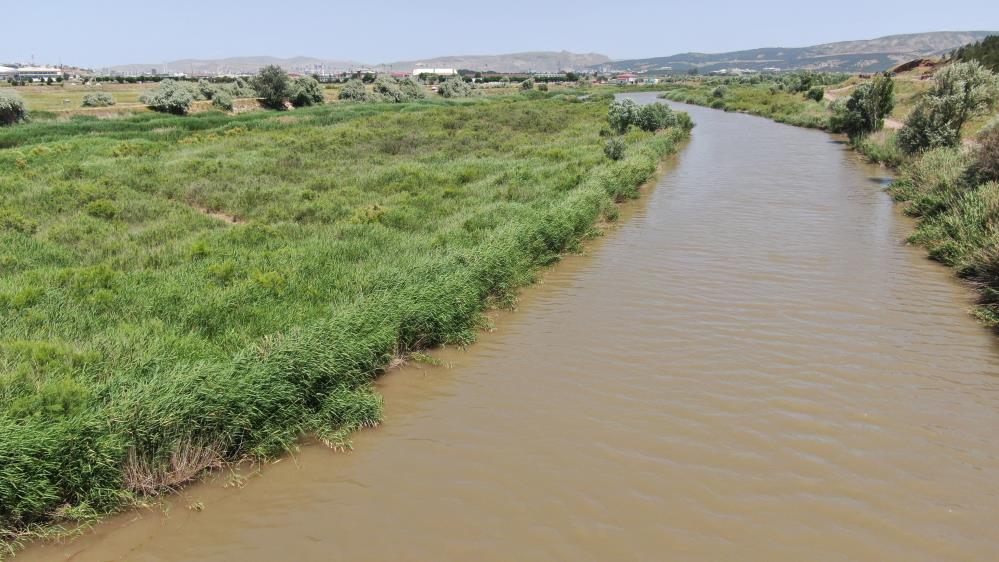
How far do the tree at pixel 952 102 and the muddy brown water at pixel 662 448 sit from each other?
13.5 metres

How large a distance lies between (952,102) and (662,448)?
22.3 m

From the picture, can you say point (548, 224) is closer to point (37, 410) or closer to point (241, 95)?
point (37, 410)

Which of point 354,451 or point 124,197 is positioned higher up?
point 124,197

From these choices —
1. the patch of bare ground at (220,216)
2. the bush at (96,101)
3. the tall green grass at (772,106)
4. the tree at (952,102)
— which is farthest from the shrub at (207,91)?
the tree at (952,102)

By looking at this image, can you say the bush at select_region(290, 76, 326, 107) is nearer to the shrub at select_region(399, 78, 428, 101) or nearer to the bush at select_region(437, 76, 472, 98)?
the shrub at select_region(399, 78, 428, 101)

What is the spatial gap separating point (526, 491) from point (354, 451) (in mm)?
1932

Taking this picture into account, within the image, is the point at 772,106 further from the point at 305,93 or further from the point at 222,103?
the point at 222,103

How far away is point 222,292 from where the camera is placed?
8.59m

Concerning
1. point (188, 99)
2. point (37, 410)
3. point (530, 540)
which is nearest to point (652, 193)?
point (530, 540)

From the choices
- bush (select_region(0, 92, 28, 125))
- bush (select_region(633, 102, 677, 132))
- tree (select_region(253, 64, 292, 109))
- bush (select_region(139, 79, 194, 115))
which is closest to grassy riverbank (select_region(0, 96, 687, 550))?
bush (select_region(633, 102, 677, 132))

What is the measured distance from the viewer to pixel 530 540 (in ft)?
16.8

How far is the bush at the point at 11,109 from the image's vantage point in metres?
37.5

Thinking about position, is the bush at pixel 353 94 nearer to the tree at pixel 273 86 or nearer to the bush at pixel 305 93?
the bush at pixel 305 93

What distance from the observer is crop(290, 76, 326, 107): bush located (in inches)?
2401
